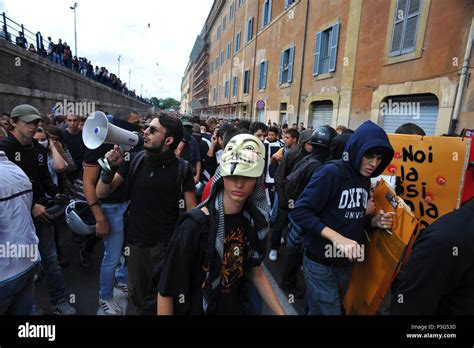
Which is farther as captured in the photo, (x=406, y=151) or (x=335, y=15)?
(x=335, y=15)

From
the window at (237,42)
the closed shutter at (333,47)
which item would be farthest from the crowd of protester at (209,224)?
the window at (237,42)

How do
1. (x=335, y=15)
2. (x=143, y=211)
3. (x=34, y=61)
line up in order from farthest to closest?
(x=34, y=61) → (x=335, y=15) → (x=143, y=211)

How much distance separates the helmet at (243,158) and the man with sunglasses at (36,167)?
6.87ft

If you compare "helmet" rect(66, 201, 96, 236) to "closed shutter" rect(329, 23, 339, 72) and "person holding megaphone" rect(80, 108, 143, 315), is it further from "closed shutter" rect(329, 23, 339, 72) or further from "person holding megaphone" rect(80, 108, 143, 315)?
"closed shutter" rect(329, 23, 339, 72)

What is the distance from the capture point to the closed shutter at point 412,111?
25.1 feet

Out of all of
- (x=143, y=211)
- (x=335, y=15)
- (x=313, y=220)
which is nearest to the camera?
(x=313, y=220)

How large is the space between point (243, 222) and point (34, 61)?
1625 centimetres

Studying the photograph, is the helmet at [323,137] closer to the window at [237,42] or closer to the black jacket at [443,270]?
the black jacket at [443,270]

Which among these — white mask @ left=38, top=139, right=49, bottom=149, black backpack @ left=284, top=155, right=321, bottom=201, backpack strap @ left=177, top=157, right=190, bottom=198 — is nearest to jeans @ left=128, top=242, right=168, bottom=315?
backpack strap @ left=177, top=157, right=190, bottom=198

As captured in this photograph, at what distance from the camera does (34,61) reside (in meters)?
13.3

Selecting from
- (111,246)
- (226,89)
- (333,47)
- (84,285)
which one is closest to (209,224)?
(111,246)

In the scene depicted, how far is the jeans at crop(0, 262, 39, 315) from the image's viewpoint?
71.2 inches

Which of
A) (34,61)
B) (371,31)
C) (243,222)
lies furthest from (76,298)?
(34,61)

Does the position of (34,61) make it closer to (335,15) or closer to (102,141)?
(335,15)
